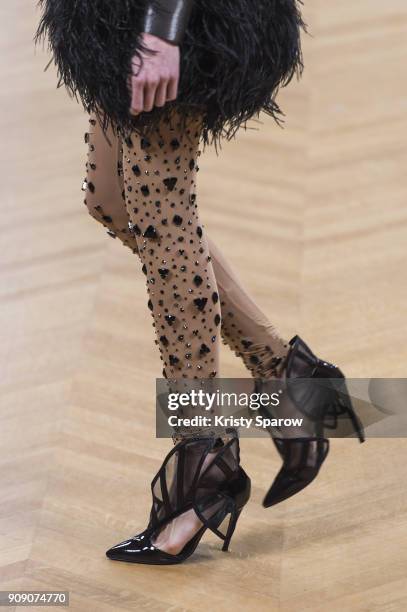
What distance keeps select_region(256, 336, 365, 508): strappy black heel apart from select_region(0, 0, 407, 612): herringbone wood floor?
2.0 inches

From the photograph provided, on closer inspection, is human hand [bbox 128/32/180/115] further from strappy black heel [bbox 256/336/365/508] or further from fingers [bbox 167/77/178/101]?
strappy black heel [bbox 256/336/365/508]

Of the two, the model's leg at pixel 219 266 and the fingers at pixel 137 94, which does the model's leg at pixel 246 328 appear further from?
the fingers at pixel 137 94

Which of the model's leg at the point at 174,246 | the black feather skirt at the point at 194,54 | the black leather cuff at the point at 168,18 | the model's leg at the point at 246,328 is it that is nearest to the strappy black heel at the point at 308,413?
the model's leg at the point at 246,328

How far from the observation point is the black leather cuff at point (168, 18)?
1126mm

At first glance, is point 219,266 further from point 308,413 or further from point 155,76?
point 155,76

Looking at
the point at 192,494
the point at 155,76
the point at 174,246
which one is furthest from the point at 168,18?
the point at 192,494

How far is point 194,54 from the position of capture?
3.88 feet

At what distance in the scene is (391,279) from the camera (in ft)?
6.40

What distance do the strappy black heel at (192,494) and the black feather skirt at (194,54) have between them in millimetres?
388

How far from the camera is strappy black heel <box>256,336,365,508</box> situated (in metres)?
1.46

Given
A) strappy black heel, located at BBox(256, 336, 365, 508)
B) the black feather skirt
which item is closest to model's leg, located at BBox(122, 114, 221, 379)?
the black feather skirt

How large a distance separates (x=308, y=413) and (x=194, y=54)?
548 millimetres

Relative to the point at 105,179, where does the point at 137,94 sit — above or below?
above

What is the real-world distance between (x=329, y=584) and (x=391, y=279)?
29.9 inches
